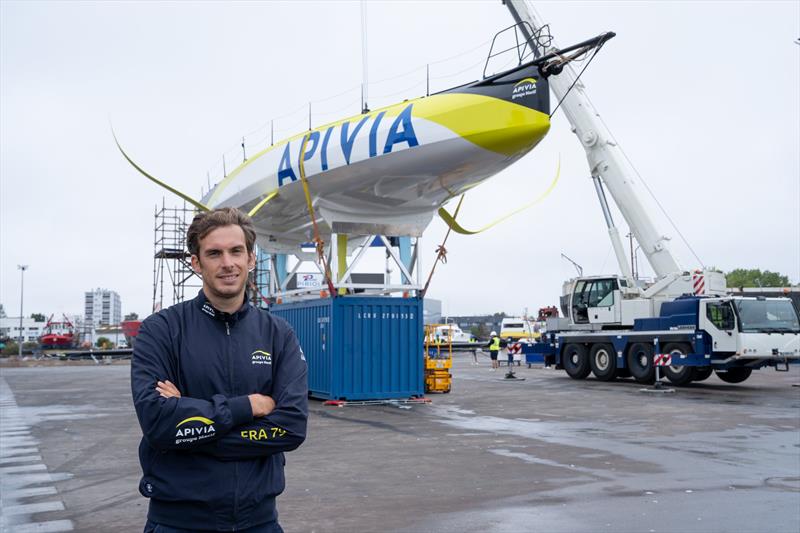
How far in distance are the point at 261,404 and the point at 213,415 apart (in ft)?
0.77

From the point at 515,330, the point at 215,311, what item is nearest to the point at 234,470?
the point at 215,311

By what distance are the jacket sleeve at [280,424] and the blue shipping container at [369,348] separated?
13.0 m

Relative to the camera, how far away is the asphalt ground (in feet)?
21.0

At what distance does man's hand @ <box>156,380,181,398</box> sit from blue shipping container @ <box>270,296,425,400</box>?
1322 centimetres

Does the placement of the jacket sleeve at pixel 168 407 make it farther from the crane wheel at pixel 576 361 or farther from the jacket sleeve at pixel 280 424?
the crane wheel at pixel 576 361

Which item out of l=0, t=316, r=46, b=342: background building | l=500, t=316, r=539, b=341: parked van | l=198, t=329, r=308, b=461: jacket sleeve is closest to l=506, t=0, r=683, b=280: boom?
Answer: l=198, t=329, r=308, b=461: jacket sleeve

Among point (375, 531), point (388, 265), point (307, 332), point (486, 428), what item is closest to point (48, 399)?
point (307, 332)

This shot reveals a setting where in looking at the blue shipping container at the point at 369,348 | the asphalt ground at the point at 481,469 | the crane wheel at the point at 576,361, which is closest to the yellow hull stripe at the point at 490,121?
the blue shipping container at the point at 369,348

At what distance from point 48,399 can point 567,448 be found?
1393cm

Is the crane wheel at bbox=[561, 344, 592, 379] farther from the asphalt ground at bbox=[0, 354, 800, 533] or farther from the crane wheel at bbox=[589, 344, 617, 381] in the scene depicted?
the asphalt ground at bbox=[0, 354, 800, 533]

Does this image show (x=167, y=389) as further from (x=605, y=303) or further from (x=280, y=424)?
(x=605, y=303)

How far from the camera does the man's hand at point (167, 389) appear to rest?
2871 mm

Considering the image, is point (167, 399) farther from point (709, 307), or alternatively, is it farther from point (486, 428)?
point (709, 307)

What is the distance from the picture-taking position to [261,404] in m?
2.96
